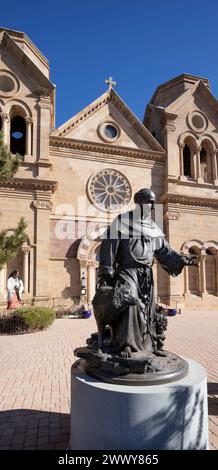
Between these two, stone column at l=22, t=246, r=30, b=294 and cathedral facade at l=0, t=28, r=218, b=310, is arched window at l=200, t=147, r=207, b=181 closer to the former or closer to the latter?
cathedral facade at l=0, t=28, r=218, b=310

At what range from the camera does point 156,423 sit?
9.29ft

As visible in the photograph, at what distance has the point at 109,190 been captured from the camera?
2158 cm

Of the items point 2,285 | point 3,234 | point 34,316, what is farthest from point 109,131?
point 34,316

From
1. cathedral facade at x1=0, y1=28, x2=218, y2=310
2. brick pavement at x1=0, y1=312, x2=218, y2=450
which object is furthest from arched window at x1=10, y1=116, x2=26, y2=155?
brick pavement at x1=0, y1=312, x2=218, y2=450

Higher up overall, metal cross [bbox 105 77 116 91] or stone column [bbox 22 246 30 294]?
metal cross [bbox 105 77 116 91]

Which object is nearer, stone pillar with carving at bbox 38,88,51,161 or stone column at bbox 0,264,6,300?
stone column at bbox 0,264,6,300

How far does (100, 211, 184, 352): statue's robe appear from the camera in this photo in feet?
11.4

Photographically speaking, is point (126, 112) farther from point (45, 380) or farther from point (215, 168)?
point (45, 380)

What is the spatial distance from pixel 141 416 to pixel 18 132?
2148cm

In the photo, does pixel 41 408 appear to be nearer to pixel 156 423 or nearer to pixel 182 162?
pixel 156 423

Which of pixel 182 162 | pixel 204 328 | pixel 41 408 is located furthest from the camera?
pixel 182 162

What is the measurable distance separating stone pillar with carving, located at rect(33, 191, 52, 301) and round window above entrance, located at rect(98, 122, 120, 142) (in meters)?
6.41
